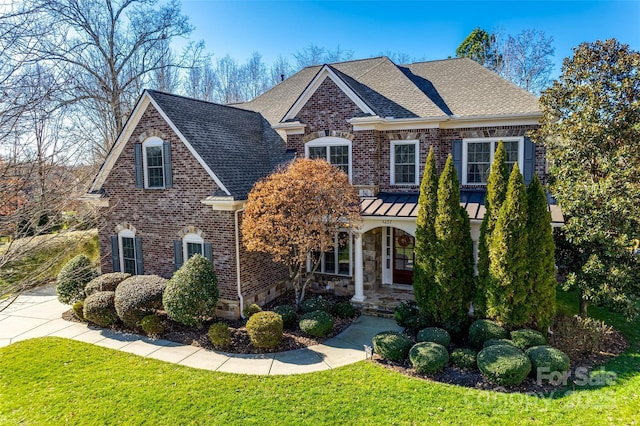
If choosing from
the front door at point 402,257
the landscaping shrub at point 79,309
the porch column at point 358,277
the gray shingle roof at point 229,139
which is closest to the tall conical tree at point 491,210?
the porch column at point 358,277

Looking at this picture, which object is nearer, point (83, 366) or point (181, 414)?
point (181, 414)

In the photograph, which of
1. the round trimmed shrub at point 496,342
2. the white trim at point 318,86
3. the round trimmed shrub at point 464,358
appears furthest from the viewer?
the white trim at point 318,86

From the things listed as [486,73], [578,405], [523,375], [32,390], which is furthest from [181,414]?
[486,73]

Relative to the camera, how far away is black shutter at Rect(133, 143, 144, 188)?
1346 cm

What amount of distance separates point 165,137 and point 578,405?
1281 cm

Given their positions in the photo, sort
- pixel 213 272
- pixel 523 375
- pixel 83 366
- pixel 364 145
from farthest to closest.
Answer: pixel 364 145 → pixel 213 272 → pixel 83 366 → pixel 523 375

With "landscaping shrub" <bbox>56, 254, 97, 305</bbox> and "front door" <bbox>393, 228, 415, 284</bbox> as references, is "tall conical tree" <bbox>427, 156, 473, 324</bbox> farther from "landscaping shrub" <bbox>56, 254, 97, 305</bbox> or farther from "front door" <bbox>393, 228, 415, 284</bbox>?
"landscaping shrub" <bbox>56, 254, 97, 305</bbox>

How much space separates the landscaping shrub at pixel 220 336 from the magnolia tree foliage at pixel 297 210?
2.35m

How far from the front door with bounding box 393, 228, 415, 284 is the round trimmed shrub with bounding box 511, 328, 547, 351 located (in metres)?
5.46

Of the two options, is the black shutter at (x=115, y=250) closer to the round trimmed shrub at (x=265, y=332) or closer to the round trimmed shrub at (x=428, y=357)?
the round trimmed shrub at (x=265, y=332)

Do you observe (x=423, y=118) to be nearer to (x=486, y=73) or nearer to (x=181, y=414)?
(x=486, y=73)

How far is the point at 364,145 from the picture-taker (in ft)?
45.9

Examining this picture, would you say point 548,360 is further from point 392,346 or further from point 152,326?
point 152,326

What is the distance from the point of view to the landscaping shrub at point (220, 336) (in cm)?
1022
